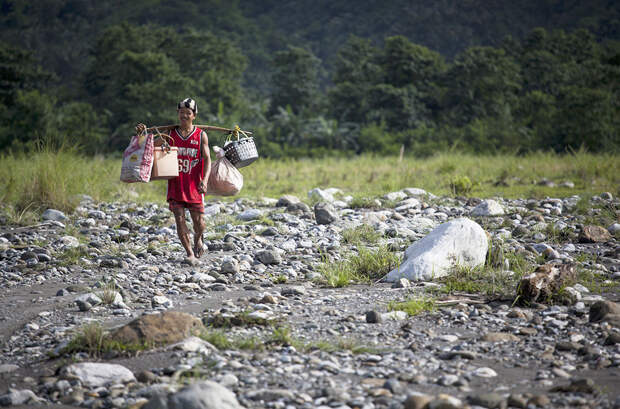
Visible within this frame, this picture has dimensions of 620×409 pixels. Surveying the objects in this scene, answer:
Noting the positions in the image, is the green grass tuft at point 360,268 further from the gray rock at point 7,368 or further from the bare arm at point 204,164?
the gray rock at point 7,368

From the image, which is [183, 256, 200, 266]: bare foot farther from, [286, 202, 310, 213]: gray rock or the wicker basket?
[286, 202, 310, 213]: gray rock

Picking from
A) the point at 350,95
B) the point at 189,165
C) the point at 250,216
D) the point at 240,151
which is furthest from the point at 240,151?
the point at 350,95

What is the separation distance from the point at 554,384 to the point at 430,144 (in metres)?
21.3

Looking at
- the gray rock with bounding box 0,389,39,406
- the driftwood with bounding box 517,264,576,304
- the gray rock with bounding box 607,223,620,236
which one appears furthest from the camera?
the gray rock with bounding box 607,223,620,236

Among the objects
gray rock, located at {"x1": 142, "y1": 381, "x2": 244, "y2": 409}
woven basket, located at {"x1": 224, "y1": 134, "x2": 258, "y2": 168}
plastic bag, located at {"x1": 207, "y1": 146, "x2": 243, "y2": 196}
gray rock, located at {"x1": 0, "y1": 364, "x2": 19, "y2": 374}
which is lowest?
gray rock, located at {"x1": 0, "y1": 364, "x2": 19, "y2": 374}

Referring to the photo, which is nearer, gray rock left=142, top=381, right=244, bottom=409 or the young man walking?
gray rock left=142, top=381, right=244, bottom=409

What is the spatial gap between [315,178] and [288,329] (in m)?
10.6

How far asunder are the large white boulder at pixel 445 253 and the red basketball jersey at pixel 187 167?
6.47ft

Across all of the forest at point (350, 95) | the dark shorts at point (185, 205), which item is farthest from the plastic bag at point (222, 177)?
the forest at point (350, 95)

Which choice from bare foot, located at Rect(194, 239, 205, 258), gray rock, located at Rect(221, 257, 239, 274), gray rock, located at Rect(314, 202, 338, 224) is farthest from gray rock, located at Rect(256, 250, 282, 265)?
gray rock, located at Rect(314, 202, 338, 224)

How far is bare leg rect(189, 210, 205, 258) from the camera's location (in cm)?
570

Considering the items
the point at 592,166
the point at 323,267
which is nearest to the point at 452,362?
the point at 323,267

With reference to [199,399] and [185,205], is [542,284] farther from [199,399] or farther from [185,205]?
[185,205]

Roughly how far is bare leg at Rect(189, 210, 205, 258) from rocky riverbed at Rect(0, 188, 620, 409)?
0.42 feet
